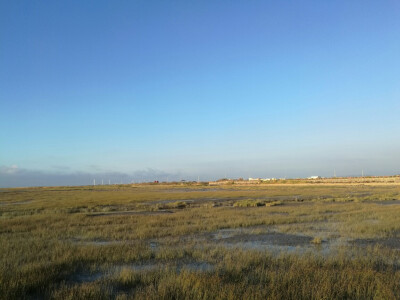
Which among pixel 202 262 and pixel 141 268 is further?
pixel 202 262

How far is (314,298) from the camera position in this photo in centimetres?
707

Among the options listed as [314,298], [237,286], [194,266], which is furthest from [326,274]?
[194,266]

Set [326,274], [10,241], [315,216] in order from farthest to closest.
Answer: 1. [315,216]
2. [10,241]
3. [326,274]

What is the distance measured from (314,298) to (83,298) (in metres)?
4.92

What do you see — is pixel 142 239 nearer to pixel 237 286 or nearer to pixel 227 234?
pixel 227 234

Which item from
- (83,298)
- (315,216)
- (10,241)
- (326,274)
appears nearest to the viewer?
(83,298)

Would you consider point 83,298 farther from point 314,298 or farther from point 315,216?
point 315,216

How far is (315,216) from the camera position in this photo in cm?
2359

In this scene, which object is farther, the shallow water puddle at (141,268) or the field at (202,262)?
the shallow water puddle at (141,268)

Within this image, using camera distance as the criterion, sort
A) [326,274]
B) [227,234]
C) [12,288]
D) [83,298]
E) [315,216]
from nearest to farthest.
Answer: [83,298] < [12,288] < [326,274] < [227,234] < [315,216]

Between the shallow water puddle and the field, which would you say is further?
the shallow water puddle

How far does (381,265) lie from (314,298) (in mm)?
4504

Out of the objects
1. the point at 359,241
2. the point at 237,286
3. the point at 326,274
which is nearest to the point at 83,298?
the point at 237,286

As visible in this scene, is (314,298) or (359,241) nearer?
(314,298)
